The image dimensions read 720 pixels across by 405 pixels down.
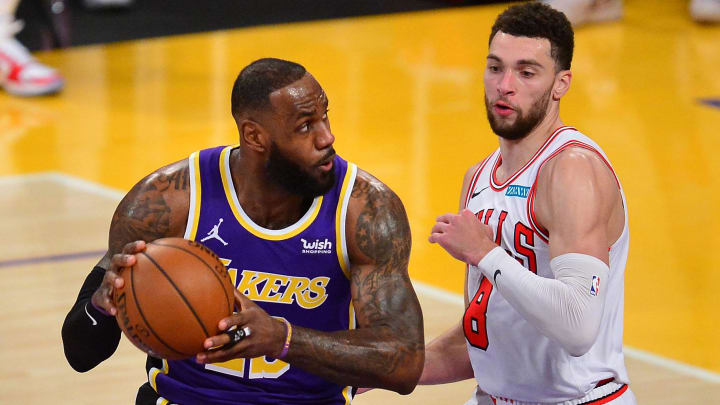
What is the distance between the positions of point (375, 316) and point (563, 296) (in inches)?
23.1

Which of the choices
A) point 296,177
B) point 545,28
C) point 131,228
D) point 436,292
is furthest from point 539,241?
point 436,292

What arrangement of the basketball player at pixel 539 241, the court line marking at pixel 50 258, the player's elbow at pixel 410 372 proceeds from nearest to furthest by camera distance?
the basketball player at pixel 539 241, the player's elbow at pixel 410 372, the court line marking at pixel 50 258

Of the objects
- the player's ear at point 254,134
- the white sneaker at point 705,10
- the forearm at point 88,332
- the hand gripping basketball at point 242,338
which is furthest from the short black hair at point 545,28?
the white sneaker at point 705,10

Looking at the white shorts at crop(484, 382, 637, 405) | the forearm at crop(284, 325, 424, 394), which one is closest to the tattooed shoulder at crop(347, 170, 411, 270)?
the forearm at crop(284, 325, 424, 394)

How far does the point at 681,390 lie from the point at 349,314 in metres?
1.95

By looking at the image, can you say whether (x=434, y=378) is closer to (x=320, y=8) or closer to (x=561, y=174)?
(x=561, y=174)

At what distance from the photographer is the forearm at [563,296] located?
142 inches

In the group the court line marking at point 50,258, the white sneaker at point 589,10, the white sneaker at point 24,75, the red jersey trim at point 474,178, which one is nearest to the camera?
the red jersey trim at point 474,178

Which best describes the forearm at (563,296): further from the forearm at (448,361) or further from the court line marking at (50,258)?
the court line marking at (50,258)

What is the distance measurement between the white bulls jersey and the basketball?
99cm

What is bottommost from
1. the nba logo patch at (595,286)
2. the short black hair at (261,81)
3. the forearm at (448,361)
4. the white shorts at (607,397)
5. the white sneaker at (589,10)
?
the white sneaker at (589,10)

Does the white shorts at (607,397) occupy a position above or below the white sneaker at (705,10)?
above

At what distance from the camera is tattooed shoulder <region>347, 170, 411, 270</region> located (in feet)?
12.7

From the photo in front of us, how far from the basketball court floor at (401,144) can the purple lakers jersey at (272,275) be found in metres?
1.41
